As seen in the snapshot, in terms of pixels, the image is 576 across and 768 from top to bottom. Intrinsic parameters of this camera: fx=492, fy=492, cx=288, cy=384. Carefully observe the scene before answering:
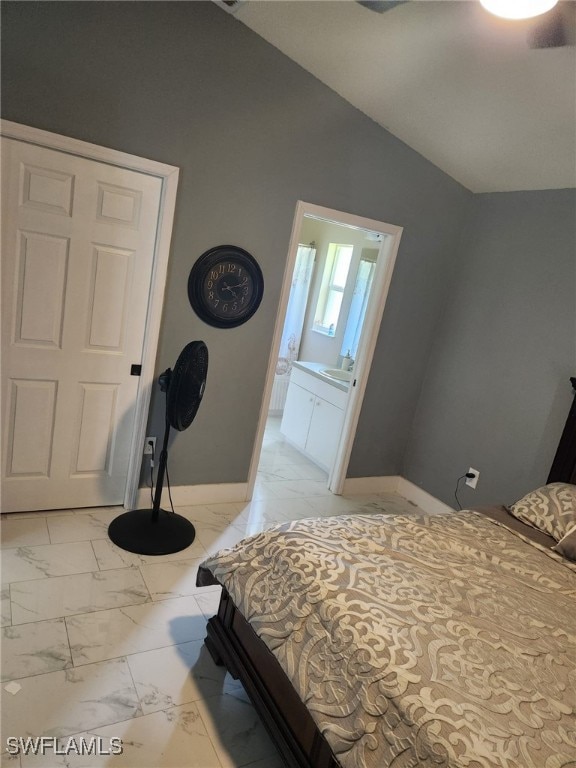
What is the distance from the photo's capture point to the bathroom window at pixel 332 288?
515 centimetres

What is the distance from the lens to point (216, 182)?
9.15ft

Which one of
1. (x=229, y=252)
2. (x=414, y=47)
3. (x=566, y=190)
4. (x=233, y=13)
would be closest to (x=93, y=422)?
(x=229, y=252)

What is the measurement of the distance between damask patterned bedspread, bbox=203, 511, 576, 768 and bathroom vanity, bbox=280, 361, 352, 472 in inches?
75.7

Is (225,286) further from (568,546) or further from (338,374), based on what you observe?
(568,546)

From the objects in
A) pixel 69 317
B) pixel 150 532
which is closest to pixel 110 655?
pixel 150 532

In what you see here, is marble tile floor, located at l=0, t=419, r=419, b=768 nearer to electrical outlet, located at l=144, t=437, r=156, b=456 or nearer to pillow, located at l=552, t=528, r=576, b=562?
electrical outlet, located at l=144, t=437, r=156, b=456

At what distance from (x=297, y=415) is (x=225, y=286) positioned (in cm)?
200

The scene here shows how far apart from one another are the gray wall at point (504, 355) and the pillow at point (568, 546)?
0.88 meters

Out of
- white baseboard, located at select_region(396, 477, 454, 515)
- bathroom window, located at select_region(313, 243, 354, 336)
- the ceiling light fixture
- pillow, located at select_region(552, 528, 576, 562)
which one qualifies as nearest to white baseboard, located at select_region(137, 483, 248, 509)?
white baseboard, located at select_region(396, 477, 454, 515)

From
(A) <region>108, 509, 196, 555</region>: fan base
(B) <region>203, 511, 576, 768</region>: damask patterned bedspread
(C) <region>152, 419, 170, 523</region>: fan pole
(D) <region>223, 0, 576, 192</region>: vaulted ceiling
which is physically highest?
(D) <region>223, 0, 576, 192</region>: vaulted ceiling

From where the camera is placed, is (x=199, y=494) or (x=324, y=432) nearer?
(x=199, y=494)

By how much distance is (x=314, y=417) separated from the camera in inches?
172

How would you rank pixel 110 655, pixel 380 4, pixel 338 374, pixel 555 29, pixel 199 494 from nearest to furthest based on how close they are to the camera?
1. pixel 555 29
2. pixel 380 4
3. pixel 110 655
4. pixel 199 494
5. pixel 338 374

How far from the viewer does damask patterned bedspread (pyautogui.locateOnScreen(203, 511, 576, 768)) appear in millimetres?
1229
